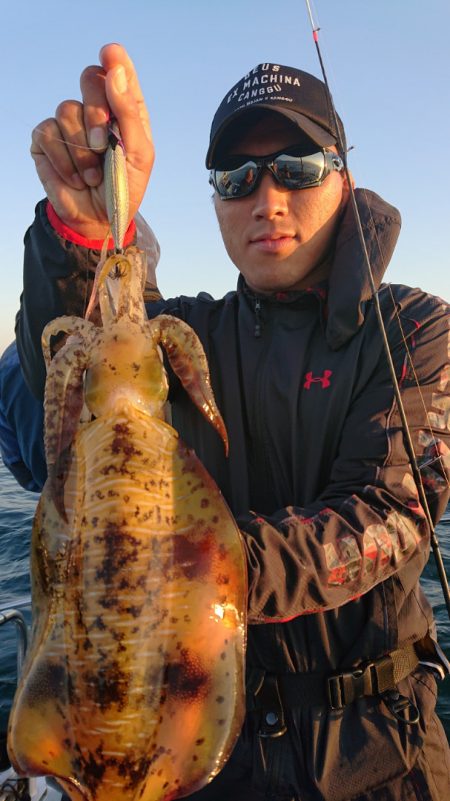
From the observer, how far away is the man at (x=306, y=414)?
8.28ft

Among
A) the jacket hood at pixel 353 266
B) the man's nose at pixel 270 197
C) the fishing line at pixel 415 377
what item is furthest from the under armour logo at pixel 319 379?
the man's nose at pixel 270 197

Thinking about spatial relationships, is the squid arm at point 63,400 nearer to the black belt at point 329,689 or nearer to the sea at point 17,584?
the black belt at point 329,689

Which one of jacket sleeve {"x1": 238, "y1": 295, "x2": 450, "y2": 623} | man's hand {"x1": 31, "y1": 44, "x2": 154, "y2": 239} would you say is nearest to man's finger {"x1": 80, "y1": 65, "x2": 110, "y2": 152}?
man's hand {"x1": 31, "y1": 44, "x2": 154, "y2": 239}

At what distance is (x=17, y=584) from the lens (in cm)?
950

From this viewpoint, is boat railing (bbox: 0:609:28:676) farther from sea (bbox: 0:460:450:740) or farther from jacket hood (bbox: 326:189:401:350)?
jacket hood (bbox: 326:189:401:350)

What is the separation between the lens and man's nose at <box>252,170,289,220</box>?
342 cm

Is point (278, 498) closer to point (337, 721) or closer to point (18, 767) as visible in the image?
point (337, 721)

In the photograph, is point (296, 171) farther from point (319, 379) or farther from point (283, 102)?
point (319, 379)

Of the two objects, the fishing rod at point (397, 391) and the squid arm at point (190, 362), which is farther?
the fishing rod at point (397, 391)

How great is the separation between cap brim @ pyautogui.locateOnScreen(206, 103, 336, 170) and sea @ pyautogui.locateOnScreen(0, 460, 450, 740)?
3.81 metres

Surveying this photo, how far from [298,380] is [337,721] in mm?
1871

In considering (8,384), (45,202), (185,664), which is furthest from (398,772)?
(8,384)

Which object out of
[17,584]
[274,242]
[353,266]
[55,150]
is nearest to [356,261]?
[353,266]

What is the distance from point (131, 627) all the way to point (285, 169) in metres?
2.80
